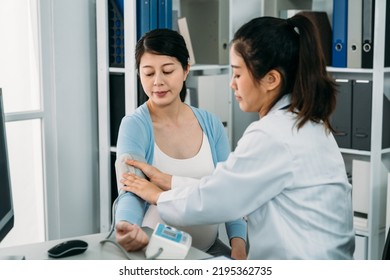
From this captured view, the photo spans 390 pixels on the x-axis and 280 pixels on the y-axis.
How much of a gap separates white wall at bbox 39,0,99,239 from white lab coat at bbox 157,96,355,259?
1.48 meters

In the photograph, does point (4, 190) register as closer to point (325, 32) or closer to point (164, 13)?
point (164, 13)

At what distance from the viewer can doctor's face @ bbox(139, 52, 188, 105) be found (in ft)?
6.30

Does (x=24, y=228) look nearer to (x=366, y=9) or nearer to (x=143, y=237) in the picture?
(x=143, y=237)

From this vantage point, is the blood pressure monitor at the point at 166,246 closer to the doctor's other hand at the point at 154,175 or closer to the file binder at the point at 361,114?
the doctor's other hand at the point at 154,175

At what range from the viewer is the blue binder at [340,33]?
8.84ft

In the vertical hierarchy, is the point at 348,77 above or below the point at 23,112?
above

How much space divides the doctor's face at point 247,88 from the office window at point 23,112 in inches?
55.9

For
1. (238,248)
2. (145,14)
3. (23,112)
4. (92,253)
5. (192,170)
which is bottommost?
(238,248)

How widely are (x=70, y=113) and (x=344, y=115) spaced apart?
1.19 meters

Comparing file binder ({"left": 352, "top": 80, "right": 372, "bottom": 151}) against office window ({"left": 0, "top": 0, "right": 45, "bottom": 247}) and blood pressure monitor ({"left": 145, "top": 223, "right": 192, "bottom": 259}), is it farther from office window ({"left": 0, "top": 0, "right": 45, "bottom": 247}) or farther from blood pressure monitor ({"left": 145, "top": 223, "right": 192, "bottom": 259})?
blood pressure monitor ({"left": 145, "top": 223, "right": 192, "bottom": 259})

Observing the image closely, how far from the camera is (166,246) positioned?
4.55 ft

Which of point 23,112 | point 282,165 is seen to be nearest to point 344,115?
point 23,112

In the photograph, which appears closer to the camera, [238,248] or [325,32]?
[238,248]

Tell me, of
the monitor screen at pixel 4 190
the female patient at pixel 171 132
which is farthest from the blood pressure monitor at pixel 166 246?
the female patient at pixel 171 132
